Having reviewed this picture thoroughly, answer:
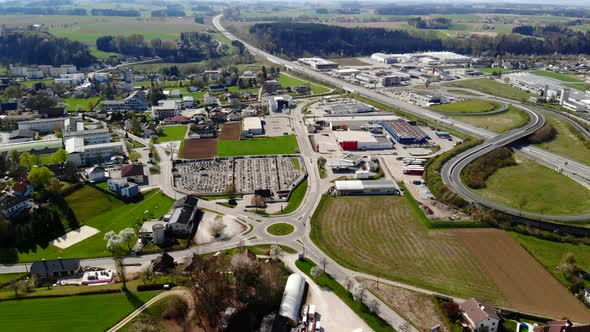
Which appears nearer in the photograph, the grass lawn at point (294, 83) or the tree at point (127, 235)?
the tree at point (127, 235)

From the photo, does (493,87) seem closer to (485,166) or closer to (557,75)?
(557,75)

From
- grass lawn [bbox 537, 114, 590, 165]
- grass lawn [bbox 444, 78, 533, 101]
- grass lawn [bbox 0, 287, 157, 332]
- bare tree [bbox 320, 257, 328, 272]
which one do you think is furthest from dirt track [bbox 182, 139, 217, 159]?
grass lawn [bbox 444, 78, 533, 101]

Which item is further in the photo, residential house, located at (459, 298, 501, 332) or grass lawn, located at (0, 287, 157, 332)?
residential house, located at (459, 298, 501, 332)

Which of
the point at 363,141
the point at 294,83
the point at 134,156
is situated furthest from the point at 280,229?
the point at 294,83

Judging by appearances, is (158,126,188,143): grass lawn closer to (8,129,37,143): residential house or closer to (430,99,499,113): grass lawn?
(8,129,37,143): residential house

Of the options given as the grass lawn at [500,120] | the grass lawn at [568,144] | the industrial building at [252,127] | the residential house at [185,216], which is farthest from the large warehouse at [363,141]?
the residential house at [185,216]

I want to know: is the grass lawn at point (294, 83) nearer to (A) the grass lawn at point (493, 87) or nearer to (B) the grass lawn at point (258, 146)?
(A) the grass lawn at point (493, 87)
